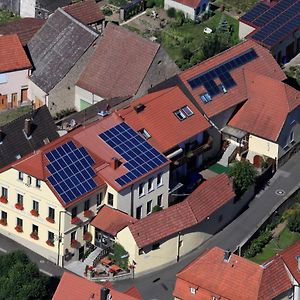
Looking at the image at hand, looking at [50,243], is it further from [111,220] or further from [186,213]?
[186,213]

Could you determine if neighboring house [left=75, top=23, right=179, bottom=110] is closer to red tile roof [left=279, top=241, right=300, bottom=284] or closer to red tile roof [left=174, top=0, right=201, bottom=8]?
red tile roof [left=174, top=0, right=201, bottom=8]

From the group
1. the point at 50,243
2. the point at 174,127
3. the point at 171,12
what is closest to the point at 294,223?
the point at 174,127

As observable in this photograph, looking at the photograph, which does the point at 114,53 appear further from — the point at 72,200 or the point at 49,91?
the point at 72,200

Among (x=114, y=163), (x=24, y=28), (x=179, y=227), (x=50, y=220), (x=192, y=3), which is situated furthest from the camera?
(x=192, y=3)

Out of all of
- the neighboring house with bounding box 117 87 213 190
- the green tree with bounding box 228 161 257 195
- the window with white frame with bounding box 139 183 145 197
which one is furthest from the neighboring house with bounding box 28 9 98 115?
the green tree with bounding box 228 161 257 195

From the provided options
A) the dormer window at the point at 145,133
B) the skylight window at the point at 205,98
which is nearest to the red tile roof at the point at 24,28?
the skylight window at the point at 205,98

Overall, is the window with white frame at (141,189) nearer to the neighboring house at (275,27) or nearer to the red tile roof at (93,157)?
the red tile roof at (93,157)
